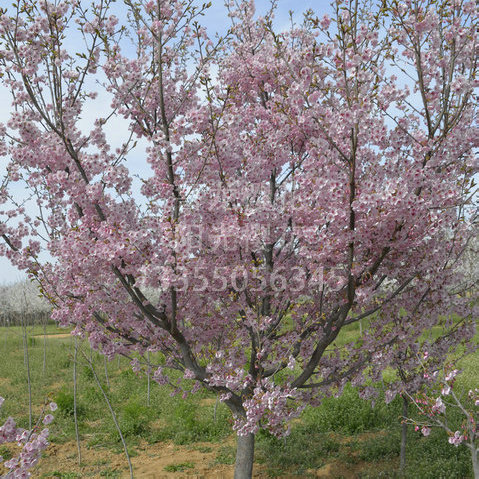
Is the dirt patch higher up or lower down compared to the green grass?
lower down

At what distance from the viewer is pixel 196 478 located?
7.57m

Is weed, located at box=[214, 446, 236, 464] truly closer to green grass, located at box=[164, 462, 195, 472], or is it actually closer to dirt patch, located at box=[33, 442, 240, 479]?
dirt patch, located at box=[33, 442, 240, 479]

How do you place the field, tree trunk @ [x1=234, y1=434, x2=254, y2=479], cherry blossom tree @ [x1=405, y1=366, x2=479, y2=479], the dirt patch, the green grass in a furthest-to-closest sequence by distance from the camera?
the green grass, the dirt patch, the field, tree trunk @ [x1=234, y1=434, x2=254, y2=479], cherry blossom tree @ [x1=405, y1=366, x2=479, y2=479]

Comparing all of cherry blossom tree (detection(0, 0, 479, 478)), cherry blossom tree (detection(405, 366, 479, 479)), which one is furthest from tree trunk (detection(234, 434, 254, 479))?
cherry blossom tree (detection(405, 366, 479, 479))

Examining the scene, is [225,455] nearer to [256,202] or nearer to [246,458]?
[246,458]

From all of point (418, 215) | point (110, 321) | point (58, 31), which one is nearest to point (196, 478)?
point (110, 321)

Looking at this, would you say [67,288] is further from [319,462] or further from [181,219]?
[319,462]

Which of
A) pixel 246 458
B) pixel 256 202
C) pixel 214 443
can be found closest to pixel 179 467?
pixel 214 443

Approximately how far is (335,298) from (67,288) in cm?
364

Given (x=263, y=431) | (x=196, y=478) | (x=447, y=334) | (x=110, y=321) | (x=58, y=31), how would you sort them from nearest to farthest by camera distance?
1. (x=58, y=31)
2. (x=110, y=321)
3. (x=447, y=334)
4. (x=196, y=478)
5. (x=263, y=431)

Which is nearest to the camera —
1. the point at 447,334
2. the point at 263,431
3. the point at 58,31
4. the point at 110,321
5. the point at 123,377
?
the point at 58,31

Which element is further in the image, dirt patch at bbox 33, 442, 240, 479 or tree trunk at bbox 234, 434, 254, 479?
dirt patch at bbox 33, 442, 240, 479

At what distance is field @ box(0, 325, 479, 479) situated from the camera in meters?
7.59

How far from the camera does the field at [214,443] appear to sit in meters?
7.59
